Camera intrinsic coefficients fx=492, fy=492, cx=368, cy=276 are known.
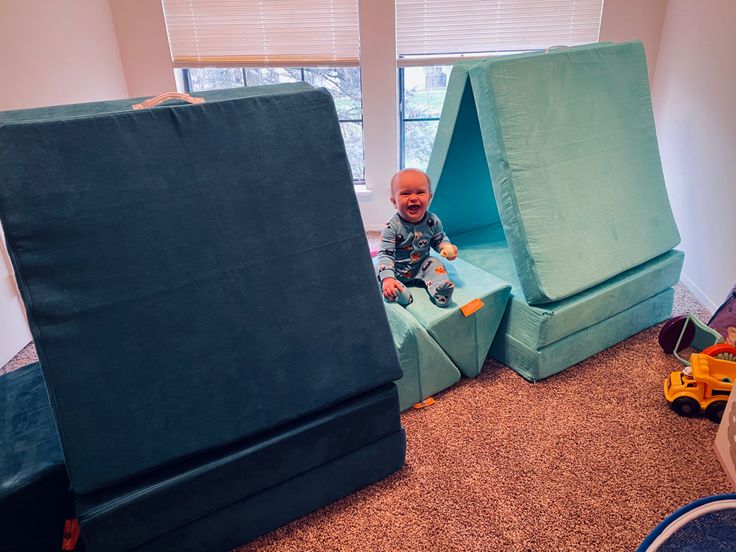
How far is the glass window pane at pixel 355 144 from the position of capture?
11.4 ft

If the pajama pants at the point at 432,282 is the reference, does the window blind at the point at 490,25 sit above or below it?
above

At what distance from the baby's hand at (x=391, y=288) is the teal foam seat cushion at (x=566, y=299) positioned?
436 mm

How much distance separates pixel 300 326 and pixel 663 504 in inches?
43.5

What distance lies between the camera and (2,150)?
0.96 m

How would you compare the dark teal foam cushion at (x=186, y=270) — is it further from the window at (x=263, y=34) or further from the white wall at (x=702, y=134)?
the window at (x=263, y=34)

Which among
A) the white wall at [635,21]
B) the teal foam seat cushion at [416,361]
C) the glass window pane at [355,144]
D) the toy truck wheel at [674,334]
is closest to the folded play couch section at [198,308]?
the teal foam seat cushion at [416,361]

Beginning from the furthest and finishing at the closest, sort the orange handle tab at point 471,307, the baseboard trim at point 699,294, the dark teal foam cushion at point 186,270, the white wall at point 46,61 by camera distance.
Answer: the baseboard trim at point 699,294, the white wall at point 46,61, the orange handle tab at point 471,307, the dark teal foam cushion at point 186,270

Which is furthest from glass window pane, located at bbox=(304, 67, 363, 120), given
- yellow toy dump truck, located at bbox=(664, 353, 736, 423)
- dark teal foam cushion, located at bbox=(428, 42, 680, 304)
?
yellow toy dump truck, located at bbox=(664, 353, 736, 423)

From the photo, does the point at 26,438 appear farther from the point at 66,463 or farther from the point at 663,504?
the point at 663,504

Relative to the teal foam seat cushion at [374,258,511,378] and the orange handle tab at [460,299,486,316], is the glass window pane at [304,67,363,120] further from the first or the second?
the orange handle tab at [460,299,486,316]

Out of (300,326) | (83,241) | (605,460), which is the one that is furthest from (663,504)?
(83,241)

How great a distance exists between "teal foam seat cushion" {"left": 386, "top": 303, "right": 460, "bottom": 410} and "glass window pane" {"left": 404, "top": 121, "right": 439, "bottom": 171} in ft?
6.27

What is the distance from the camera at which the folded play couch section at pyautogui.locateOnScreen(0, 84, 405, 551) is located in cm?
102

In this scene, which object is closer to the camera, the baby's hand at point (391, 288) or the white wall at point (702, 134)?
the baby's hand at point (391, 288)
